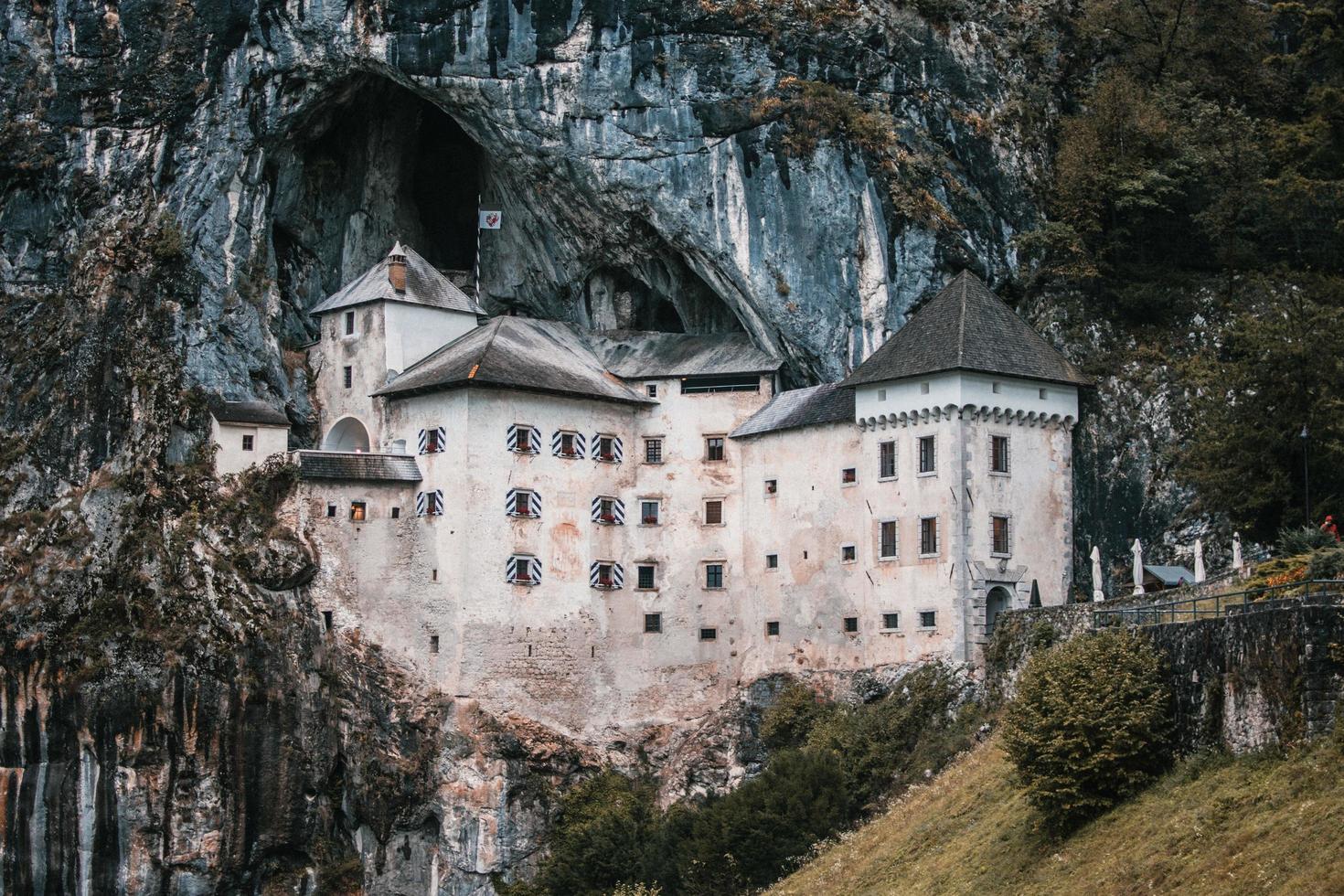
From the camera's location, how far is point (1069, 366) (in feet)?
236

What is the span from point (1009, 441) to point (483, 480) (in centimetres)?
1846

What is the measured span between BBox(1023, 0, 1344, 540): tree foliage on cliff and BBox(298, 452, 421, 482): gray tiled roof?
23562mm

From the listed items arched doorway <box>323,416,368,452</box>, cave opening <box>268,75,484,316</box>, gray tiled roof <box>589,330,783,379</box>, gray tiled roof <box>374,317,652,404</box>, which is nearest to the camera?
gray tiled roof <box>374,317,652,404</box>

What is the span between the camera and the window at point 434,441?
76.2m

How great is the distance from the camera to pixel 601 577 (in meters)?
76.7

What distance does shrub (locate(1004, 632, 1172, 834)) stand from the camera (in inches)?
1731

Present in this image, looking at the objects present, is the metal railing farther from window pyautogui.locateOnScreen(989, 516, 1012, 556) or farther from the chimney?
the chimney

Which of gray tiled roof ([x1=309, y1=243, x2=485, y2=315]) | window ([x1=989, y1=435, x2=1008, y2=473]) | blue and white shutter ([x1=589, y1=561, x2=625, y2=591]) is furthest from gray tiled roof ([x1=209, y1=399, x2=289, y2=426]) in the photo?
window ([x1=989, y1=435, x2=1008, y2=473])

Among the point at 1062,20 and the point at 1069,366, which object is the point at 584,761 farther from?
the point at 1062,20

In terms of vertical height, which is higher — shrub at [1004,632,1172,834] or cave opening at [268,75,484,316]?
cave opening at [268,75,484,316]

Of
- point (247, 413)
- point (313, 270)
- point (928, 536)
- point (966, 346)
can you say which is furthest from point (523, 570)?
point (313, 270)

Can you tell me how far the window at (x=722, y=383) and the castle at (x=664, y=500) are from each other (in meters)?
0.15

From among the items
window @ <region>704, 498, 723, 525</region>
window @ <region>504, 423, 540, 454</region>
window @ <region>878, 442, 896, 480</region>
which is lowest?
window @ <region>704, 498, 723, 525</region>

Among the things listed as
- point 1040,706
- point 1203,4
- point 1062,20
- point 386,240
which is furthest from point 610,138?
point 1040,706
